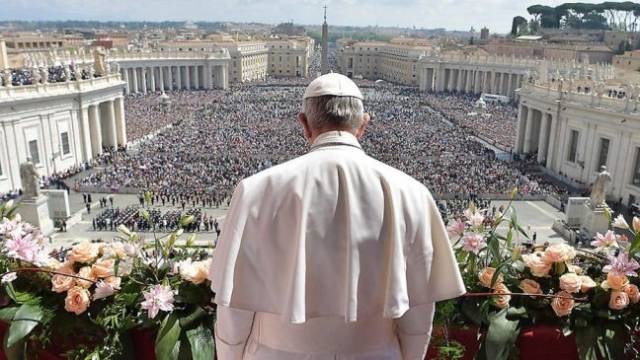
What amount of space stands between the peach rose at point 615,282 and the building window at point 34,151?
116 ft

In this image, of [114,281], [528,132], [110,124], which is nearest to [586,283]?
[114,281]

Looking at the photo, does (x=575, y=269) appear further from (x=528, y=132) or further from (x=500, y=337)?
(x=528, y=132)

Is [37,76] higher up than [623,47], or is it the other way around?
[623,47]

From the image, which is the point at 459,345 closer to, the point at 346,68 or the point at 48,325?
the point at 48,325

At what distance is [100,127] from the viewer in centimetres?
4209

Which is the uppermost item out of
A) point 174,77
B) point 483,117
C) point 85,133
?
point 174,77

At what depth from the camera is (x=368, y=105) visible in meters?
67.4

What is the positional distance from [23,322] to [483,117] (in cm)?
5978

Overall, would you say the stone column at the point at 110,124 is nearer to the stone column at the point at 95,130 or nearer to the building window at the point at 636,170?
the stone column at the point at 95,130

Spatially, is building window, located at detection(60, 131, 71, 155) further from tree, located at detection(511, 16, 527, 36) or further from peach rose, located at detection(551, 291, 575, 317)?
tree, located at detection(511, 16, 527, 36)

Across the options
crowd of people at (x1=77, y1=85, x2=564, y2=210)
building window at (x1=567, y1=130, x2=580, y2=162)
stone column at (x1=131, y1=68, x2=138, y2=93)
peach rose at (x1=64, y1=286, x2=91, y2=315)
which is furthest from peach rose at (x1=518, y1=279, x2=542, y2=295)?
stone column at (x1=131, y1=68, x2=138, y2=93)

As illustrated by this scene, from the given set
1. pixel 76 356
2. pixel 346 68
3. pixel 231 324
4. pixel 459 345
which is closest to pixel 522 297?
pixel 459 345

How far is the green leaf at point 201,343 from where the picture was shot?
13.0ft

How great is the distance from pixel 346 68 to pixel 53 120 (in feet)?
361
